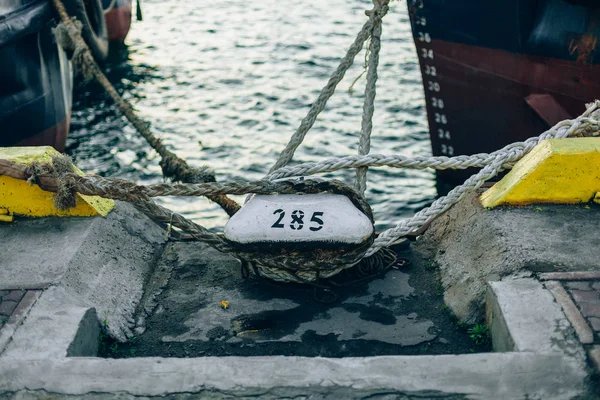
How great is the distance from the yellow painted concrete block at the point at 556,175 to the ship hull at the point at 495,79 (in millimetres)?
2298

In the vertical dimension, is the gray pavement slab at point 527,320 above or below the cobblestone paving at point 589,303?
below

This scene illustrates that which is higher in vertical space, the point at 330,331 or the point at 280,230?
the point at 280,230

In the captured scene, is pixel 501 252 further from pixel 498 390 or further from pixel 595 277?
pixel 498 390

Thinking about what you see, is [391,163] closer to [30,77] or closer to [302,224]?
[302,224]

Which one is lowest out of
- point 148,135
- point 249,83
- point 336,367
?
point 249,83

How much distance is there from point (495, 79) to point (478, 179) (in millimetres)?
2918

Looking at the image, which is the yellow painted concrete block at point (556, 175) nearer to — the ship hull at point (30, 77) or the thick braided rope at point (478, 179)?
the thick braided rope at point (478, 179)

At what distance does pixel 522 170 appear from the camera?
351cm

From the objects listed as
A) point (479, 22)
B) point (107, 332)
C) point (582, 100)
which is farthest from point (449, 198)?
point (479, 22)

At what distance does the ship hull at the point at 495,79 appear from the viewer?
556 centimetres

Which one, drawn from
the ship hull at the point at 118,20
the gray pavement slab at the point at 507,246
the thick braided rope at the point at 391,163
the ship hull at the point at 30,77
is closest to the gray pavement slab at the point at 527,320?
the gray pavement slab at the point at 507,246

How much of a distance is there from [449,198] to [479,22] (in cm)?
303

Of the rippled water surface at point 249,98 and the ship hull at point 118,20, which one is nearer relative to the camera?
the rippled water surface at point 249,98

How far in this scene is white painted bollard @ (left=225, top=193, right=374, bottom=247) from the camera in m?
3.20
